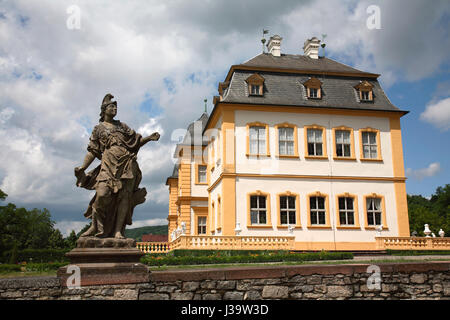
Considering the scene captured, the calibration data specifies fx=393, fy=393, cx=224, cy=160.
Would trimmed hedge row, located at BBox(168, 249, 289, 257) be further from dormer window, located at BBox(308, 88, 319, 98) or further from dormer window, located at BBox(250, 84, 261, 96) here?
dormer window, located at BBox(308, 88, 319, 98)

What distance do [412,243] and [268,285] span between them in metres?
19.1

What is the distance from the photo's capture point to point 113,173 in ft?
23.5

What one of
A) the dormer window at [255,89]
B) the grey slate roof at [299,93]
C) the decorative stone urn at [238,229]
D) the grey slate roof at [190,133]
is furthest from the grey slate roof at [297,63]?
the decorative stone urn at [238,229]

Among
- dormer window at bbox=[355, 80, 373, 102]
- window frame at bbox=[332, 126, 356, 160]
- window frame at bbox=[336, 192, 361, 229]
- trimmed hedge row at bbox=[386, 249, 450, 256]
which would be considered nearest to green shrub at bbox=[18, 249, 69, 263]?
window frame at bbox=[336, 192, 361, 229]

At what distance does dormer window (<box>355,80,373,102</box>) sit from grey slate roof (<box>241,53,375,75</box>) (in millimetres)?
1480

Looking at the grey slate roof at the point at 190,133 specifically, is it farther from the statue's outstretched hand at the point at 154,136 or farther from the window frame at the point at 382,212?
the statue's outstretched hand at the point at 154,136

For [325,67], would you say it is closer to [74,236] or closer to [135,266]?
[135,266]

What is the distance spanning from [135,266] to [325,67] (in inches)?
1002

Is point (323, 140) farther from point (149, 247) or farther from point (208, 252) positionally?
point (149, 247)

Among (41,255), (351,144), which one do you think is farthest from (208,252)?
(351,144)

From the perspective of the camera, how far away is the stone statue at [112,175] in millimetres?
7047

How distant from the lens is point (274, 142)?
25.5m
